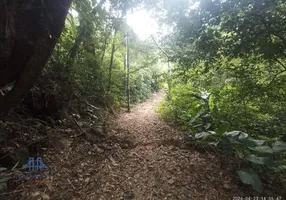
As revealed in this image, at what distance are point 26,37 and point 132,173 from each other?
2486mm

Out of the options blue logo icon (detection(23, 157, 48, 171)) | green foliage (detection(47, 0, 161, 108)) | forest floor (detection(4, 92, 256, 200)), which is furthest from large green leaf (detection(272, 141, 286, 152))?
blue logo icon (detection(23, 157, 48, 171))

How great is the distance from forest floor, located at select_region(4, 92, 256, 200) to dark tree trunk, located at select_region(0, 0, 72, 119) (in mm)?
1145

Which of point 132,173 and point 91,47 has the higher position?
point 91,47

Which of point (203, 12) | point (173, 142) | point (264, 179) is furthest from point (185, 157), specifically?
point (203, 12)

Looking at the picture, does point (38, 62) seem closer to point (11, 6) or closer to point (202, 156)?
point (11, 6)

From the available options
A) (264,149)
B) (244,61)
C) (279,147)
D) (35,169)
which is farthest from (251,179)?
(35,169)

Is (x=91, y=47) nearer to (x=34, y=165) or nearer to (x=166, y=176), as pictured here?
(x=34, y=165)

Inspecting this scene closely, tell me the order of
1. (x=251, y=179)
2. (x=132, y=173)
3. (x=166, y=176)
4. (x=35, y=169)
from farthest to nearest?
1. (x=132, y=173)
2. (x=166, y=176)
3. (x=35, y=169)
4. (x=251, y=179)

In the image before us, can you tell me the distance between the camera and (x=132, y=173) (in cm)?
265

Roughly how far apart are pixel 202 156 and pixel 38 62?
311 centimetres

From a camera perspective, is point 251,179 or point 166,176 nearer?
point 251,179

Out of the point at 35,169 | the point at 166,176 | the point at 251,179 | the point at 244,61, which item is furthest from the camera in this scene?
the point at 244,61

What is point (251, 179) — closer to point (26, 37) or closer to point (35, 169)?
point (35, 169)

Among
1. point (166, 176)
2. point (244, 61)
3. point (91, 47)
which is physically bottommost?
point (166, 176)
